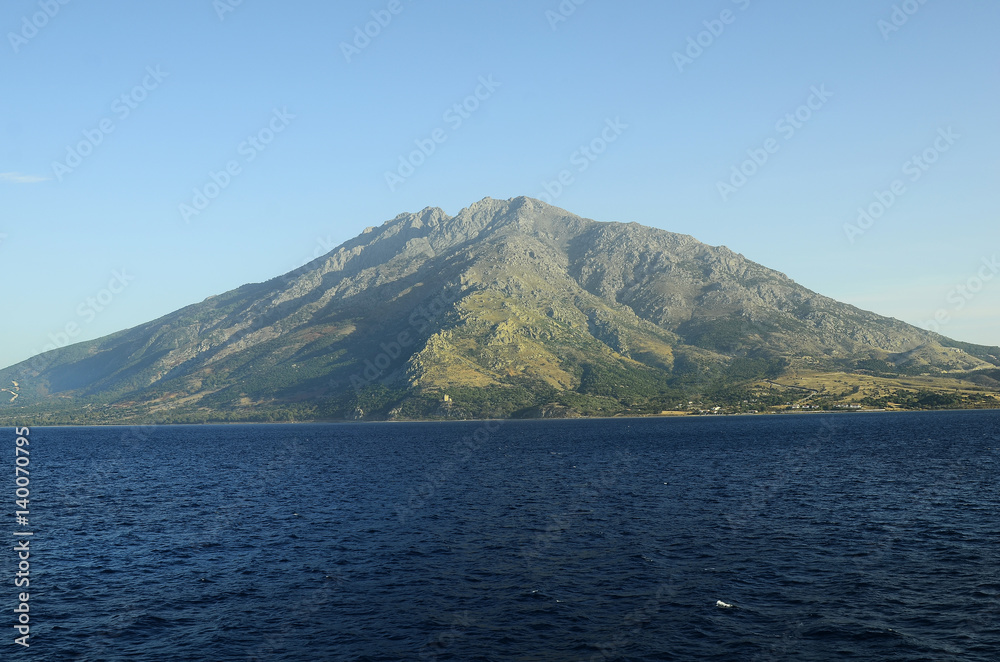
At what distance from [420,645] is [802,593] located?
108 feet

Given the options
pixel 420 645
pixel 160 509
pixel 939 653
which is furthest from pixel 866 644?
pixel 160 509

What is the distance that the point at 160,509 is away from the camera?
103 meters

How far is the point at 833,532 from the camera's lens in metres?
75.2

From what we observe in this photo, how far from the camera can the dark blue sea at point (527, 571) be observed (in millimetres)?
44344

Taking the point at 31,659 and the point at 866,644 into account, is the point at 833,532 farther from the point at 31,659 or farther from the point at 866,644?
the point at 31,659

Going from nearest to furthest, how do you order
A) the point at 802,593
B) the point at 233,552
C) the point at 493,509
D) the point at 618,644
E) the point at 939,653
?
the point at 939,653 < the point at 618,644 < the point at 802,593 < the point at 233,552 < the point at 493,509

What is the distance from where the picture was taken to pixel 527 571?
61812 millimetres

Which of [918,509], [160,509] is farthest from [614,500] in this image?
[160,509]

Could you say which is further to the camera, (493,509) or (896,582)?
(493,509)

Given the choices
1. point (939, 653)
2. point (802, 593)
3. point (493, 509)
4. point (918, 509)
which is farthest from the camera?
point (493, 509)

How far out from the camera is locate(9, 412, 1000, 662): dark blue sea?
4434cm

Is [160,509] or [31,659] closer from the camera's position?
[31,659]

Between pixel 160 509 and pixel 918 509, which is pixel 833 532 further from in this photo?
pixel 160 509

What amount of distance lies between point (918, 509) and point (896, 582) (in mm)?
40352
